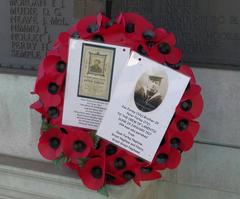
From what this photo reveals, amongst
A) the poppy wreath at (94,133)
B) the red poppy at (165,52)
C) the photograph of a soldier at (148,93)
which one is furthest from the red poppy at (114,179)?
the red poppy at (165,52)

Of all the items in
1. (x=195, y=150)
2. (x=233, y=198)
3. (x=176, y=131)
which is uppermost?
(x=176, y=131)

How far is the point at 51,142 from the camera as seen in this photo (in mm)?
3020

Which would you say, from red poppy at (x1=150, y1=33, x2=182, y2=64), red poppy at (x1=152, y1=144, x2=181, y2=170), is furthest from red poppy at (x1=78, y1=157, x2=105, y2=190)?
red poppy at (x1=150, y1=33, x2=182, y2=64)

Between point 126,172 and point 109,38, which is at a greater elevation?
point 109,38

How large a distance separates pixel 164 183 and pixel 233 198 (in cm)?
46

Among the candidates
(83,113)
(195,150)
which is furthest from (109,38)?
(195,150)

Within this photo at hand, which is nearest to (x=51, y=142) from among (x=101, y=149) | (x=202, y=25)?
(x=101, y=149)

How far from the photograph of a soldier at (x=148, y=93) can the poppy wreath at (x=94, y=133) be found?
0.33 feet

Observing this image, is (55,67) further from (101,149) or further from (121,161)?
(121,161)

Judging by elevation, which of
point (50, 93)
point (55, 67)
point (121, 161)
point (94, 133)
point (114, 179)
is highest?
point (55, 67)

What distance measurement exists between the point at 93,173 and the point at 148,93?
525 millimetres

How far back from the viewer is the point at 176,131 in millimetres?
2865

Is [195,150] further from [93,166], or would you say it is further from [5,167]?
[5,167]

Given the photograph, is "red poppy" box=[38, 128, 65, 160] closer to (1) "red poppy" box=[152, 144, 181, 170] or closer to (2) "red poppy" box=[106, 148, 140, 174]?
(2) "red poppy" box=[106, 148, 140, 174]
